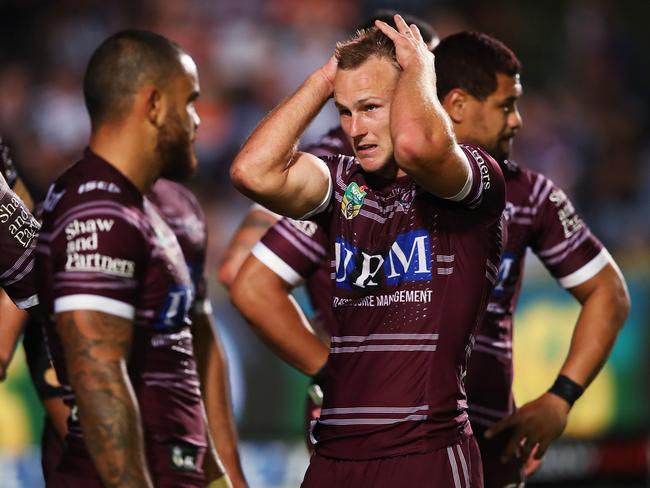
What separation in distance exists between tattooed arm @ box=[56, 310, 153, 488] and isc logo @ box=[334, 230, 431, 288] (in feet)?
2.70

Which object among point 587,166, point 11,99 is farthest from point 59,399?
point 587,166

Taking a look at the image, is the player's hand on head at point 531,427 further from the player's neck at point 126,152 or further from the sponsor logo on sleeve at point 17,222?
the sponsor logo on sleeve at point 17,222

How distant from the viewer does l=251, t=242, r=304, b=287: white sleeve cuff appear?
4.88 m

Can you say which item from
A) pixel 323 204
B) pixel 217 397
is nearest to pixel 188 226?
pixel 217 397

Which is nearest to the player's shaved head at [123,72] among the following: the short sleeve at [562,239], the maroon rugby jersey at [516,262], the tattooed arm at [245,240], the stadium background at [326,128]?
the tattooed arm at [245,240]

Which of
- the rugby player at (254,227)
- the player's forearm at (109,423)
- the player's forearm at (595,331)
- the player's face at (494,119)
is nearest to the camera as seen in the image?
the player's forearm at (109,423)

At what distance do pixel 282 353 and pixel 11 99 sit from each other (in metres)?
7.25

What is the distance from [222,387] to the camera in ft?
17.5

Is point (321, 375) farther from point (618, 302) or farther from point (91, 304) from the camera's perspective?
point (91, 304)

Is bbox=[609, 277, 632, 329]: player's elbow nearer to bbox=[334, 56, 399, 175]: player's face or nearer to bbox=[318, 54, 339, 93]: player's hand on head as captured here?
bbox=[334, 56, 399, 175]: player's face

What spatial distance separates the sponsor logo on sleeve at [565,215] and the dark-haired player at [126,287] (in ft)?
5.12

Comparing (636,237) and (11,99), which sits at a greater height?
(11,99)

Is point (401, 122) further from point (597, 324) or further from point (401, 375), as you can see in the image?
point (597, 324)

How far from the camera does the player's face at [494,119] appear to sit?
5.00m
